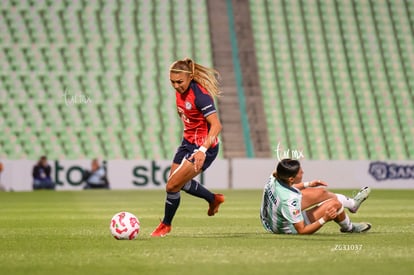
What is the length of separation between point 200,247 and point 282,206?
1.23 meters

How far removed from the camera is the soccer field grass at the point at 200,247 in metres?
6.11

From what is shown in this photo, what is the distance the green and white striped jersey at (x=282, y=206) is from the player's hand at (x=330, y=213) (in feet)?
1.00

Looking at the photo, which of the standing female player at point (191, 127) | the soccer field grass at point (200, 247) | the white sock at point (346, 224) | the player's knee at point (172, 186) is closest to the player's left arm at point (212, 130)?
the standing female player at point (191, 127)

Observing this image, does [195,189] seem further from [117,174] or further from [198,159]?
[117,174]

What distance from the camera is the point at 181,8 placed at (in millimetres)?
29484

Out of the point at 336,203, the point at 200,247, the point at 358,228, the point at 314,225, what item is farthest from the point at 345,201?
the point at 200,247

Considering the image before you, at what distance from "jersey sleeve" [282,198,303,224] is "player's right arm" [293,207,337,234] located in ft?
0.17

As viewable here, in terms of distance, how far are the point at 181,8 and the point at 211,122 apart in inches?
836

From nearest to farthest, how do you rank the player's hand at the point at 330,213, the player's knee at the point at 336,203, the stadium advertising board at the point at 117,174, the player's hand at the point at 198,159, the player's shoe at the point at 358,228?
the player's hand at the point at 330,213 → the player's knee at the point at 336,203 → the player's hand at the point at 198,159 → the player's shoe at the point at 358,228 → the stadium advertising board at the point at 117,174

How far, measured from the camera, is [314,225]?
8.38 meters

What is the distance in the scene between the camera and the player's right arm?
8281 millimetres

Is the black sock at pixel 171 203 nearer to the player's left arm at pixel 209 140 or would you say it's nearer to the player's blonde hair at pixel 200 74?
the player's left arm at pixel 209 140

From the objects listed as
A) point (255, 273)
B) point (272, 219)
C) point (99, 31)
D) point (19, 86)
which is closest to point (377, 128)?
point (99, 31)

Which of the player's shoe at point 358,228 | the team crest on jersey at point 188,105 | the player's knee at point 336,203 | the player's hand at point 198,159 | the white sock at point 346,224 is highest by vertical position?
the team crest on jersey at point 188,105
